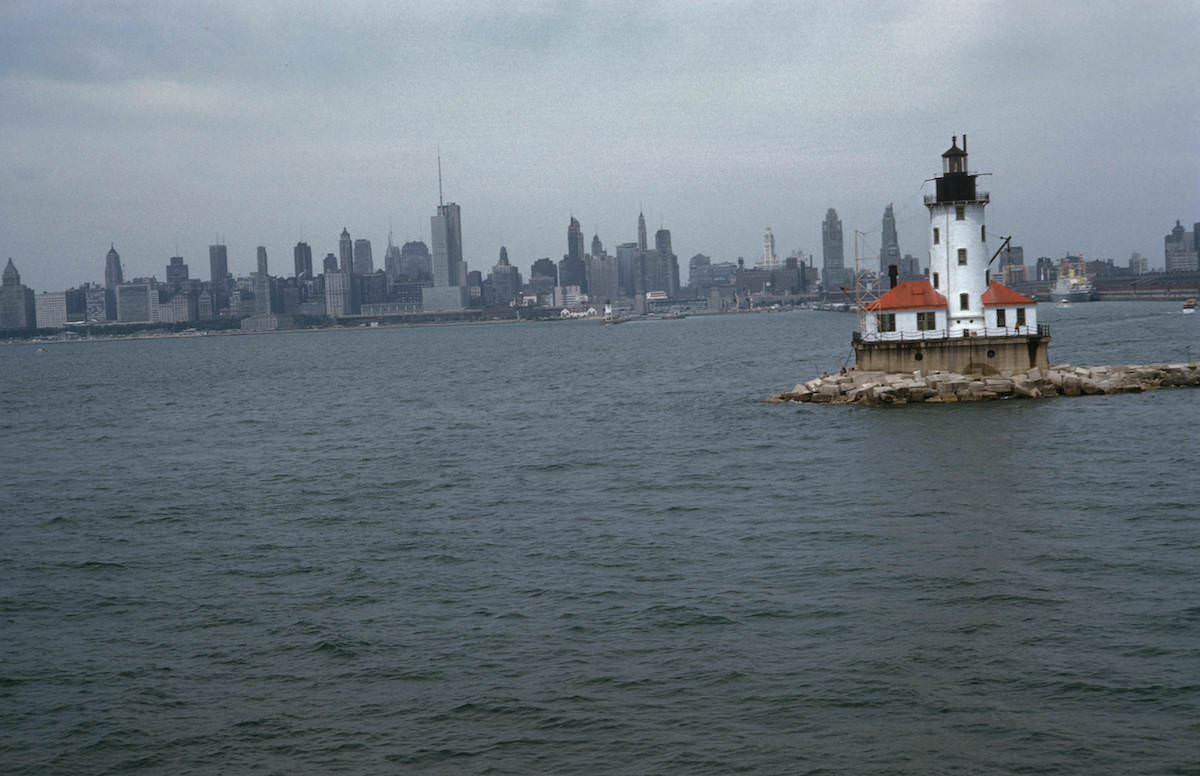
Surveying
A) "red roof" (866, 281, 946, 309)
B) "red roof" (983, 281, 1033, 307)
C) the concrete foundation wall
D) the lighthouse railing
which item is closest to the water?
the concrete foundation wall

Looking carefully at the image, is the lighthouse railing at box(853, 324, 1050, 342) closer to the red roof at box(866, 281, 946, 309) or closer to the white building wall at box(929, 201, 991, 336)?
the white building wall at box(929, 201, 991, 336)

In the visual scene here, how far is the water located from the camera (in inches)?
634

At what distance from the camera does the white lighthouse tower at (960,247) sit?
56219mm

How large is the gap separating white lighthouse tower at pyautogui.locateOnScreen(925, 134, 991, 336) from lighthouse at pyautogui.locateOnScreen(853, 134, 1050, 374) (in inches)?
1.7

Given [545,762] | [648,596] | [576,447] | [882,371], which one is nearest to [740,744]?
[545,762]

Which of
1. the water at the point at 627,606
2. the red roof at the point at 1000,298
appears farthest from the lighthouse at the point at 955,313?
the water at the point at 627,606

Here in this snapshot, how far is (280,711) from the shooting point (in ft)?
57.2

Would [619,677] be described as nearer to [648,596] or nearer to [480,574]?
[648,596]

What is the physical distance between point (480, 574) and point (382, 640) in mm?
4604

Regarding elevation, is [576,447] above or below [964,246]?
below

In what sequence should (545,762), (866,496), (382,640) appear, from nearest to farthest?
(545,762), (382,640), (866,496)

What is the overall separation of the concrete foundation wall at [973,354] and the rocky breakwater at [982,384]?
519 mm

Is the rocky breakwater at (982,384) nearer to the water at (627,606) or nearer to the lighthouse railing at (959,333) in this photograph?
the lighthouse railing at (959,333)

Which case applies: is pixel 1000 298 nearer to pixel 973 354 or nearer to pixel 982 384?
pixel 973 354
